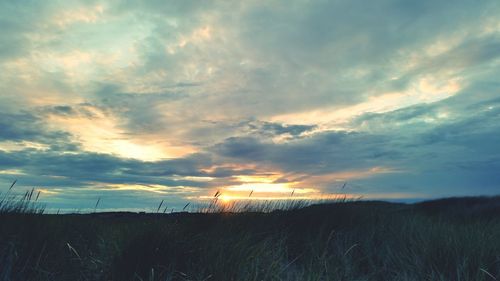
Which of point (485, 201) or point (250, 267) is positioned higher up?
point (485, 201)

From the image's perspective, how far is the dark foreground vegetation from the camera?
511 centimetres

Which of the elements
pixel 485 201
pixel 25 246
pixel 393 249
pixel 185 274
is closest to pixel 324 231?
pixel 393 249

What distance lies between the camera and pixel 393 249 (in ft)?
24.0

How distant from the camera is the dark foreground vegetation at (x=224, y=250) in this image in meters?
5.11

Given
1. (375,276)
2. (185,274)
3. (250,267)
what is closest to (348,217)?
(375,276)

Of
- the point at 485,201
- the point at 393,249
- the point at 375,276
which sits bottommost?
the point at 375,276

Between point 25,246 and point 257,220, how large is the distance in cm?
382

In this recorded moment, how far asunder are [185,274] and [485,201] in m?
13.0

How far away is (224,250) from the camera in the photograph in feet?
17.6

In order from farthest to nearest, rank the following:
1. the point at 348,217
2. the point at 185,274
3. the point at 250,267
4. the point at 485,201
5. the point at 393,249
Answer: the point at 485,201 → the point at 348,217 → the point at 393,249 → the point at 250,267 → the point at 185,274

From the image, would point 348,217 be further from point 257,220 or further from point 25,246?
point 25,246

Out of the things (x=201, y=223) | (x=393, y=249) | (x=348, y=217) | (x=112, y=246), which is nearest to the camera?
(x=112, y=246)

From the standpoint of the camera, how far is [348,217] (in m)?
9.27

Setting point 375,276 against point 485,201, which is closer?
point 375,276
